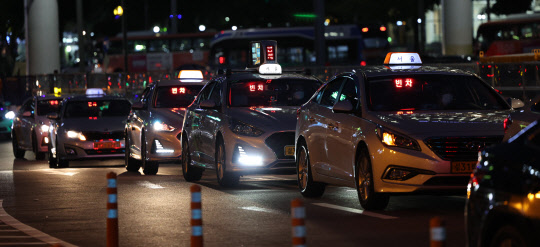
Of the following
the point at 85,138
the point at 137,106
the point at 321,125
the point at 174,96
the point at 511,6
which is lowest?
the point at 85,138

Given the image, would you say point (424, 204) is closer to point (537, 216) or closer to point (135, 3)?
point (537, 216)

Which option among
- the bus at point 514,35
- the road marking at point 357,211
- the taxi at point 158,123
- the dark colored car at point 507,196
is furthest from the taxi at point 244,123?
the bus at point 514,35

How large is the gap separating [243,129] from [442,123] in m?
3.99

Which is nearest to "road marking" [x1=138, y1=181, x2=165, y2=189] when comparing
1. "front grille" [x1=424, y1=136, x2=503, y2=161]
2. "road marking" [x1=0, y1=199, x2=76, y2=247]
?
"road marking" [x1=0, y1=199, x2=76, y2=247]

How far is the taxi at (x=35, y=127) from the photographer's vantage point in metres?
25.3

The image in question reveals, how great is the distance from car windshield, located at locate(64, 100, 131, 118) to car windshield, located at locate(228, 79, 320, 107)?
671 centimetres

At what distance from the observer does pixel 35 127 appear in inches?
1010

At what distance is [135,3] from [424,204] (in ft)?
248

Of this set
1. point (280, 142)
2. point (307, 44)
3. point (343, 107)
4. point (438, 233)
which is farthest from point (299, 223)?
point (307, 44)

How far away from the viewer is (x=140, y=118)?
20219 mm

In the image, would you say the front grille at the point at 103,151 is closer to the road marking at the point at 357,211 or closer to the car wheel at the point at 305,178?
the car wheel at the point at 305,178

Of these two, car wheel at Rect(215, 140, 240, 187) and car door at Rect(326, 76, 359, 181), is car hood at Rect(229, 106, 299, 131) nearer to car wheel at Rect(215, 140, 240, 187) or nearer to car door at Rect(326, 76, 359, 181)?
car wheel at Rect(215, 140, 240, 187)

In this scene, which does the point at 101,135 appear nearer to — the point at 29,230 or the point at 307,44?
the point at 29,230

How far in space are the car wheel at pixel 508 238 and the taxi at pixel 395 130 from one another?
5261 mm
